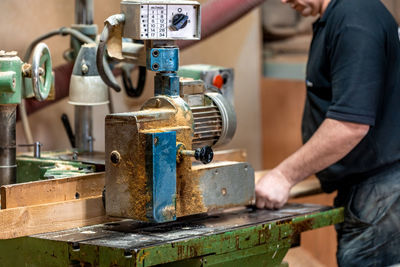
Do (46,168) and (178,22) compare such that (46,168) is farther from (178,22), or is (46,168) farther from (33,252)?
(178,22)

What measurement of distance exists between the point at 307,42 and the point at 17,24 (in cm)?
168

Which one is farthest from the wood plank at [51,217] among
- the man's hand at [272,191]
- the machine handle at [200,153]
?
the man's hand at [272,191]

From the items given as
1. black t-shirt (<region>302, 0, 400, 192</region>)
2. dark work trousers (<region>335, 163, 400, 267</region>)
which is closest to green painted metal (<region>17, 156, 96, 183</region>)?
black t-shirt (<region>302, 0, 400, 192</region>)

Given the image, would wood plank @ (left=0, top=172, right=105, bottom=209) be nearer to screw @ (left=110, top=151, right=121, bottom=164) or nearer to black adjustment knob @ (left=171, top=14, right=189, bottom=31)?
screw @ (left=110, top=151, right=121, bottom=164)

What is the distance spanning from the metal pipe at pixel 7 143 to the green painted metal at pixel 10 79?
0.04m

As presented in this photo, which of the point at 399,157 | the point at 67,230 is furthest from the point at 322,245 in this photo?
the point at 67,230

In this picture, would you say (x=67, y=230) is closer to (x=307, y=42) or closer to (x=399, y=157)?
(x=399, y=157)

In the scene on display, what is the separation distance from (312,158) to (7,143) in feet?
3.09

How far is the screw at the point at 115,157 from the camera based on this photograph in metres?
1.97

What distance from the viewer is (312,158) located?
244cm

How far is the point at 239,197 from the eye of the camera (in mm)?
2223

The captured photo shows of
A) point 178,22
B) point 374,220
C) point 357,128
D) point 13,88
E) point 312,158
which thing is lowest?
point 374,220

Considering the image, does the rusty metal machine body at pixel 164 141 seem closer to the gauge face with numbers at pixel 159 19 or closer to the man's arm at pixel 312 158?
the gauge face with numbers at pixel 159 19

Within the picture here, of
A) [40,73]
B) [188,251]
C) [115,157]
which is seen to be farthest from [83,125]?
[188,251]
